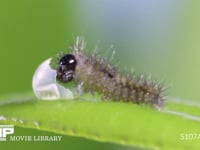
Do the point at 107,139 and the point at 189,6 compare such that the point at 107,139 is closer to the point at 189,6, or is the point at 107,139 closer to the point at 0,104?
the point at 0,104

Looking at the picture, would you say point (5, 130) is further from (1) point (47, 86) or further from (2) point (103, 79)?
(2) point (103, 79)

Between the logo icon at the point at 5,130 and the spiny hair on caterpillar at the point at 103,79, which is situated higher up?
the spiny hair on caterpillar at the point at 103,79

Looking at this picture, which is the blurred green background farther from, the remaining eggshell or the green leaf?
the green leaf

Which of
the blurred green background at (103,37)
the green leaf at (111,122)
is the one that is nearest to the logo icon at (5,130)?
the blurred green background at (103,37)

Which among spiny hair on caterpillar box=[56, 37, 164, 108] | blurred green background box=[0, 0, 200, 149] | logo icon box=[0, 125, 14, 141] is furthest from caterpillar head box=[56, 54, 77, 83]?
logo icon box=[0, 125, 14, 141]

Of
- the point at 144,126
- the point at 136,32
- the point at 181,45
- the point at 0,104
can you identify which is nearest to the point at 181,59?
the point at 181,45

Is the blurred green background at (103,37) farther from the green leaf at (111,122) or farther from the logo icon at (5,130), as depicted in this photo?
the green leaf at (111,122)

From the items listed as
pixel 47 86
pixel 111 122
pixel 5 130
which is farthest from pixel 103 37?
pixel 111 122
